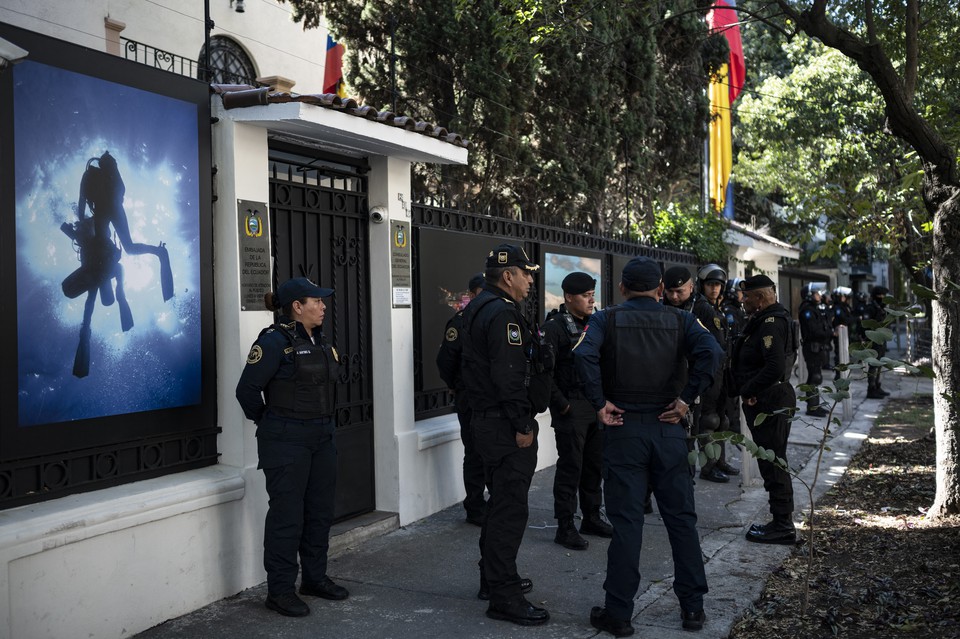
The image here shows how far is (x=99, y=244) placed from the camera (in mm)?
4621

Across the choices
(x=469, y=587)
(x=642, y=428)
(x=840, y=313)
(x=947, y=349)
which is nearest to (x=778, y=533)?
(x=947, y=349)

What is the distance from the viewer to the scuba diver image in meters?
4.52

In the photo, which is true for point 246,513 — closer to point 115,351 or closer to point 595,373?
point 115,351

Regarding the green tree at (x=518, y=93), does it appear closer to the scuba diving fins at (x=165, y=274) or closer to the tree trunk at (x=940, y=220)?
the tree trunk at (x=940, y=220)

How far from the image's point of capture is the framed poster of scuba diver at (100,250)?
4266 millimetres

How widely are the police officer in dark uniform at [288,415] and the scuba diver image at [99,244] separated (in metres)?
0.81

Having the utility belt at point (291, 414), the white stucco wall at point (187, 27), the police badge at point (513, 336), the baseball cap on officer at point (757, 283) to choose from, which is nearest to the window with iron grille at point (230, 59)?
the white stucco wall at point (187, 27)

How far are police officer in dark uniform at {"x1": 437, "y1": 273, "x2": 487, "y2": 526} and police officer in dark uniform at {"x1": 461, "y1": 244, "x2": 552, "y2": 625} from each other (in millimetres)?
1279

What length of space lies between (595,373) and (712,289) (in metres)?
3.92

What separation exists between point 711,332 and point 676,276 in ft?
2.96

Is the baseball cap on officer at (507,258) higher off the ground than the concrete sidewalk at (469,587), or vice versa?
the baseball cap on officer at (507,258)

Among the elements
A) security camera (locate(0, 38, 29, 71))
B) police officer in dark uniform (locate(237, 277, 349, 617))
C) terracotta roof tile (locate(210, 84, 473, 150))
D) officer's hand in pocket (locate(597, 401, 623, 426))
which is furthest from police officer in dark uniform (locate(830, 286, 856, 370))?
security camera (locate(0, 38, 29, 71))

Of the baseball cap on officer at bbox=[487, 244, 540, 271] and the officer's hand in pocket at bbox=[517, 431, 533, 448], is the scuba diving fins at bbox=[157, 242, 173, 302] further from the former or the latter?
the officer's hand in pocket at bbox=[517, 431, 533, 448]

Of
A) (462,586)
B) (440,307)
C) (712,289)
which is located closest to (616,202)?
(712,289)
